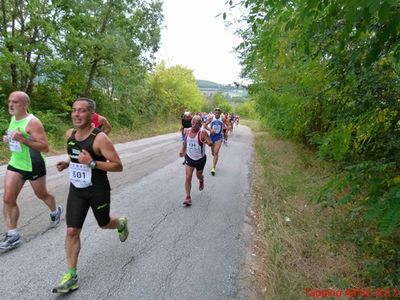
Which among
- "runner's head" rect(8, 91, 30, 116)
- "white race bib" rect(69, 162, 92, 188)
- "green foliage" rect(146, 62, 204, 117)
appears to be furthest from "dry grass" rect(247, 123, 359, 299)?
"green foliage" rect(146, 62, 204, 117)

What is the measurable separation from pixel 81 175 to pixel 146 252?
155cm

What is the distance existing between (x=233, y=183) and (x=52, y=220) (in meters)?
5.19

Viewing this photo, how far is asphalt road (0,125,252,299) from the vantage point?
3.56 metres

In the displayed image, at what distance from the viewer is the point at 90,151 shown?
3389mm

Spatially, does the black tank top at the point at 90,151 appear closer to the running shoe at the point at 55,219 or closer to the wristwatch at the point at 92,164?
the wristwatch at the point at 92,164

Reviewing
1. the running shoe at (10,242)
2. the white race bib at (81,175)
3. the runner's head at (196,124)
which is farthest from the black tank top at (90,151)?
the runner's head at (196,124)

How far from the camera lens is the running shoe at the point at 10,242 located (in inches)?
163

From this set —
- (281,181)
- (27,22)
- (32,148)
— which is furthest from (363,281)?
(27,22)

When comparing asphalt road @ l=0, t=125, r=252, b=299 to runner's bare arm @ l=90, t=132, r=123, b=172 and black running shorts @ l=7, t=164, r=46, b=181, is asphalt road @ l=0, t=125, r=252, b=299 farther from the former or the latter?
runner's bare arm @ l=90, t=132, r=123, b=172

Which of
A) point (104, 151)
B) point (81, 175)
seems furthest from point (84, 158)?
point (81, 175)

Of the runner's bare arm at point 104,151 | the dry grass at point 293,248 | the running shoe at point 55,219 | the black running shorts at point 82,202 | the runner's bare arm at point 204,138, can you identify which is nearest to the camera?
the runner's bare arm at point 104,151

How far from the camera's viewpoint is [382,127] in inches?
185

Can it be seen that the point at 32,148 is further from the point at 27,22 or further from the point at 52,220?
the point at 27,22

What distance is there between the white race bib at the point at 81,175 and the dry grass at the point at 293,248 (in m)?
2.18
